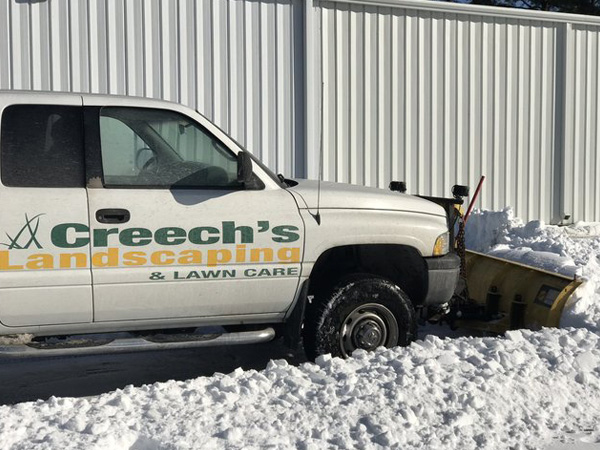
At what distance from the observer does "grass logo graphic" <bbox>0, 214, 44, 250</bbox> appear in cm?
548

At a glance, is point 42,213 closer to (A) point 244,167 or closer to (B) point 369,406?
(A) point 244,167

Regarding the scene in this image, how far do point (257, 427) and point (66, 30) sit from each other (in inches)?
285

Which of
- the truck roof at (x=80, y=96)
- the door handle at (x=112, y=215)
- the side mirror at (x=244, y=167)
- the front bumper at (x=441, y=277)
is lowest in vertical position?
the front bumper at (x=441, y=277)

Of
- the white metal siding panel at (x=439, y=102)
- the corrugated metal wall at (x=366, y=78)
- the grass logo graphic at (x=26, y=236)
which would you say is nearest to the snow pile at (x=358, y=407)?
the grass logo graphic at (x=26, y=236)

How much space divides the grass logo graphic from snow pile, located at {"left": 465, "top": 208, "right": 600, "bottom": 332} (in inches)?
167

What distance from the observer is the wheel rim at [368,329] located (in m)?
6.40

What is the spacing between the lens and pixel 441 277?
6645 millimetres

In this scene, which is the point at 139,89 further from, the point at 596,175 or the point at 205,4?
the point at 596,175

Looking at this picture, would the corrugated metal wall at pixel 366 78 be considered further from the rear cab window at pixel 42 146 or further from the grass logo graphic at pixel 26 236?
the grass logo graphic at pixel 26 236

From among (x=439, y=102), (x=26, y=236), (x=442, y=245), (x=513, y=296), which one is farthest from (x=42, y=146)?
(x=439, y=102)

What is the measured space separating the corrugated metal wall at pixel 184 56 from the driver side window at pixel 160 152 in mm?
5182

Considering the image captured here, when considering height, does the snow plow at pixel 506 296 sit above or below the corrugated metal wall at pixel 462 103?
below

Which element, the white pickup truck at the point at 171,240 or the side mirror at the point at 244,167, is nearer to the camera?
the white pickup truck at the point at 171,240

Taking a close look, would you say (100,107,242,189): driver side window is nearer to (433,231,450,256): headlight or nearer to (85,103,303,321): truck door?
(85,103,303,321): truck door
